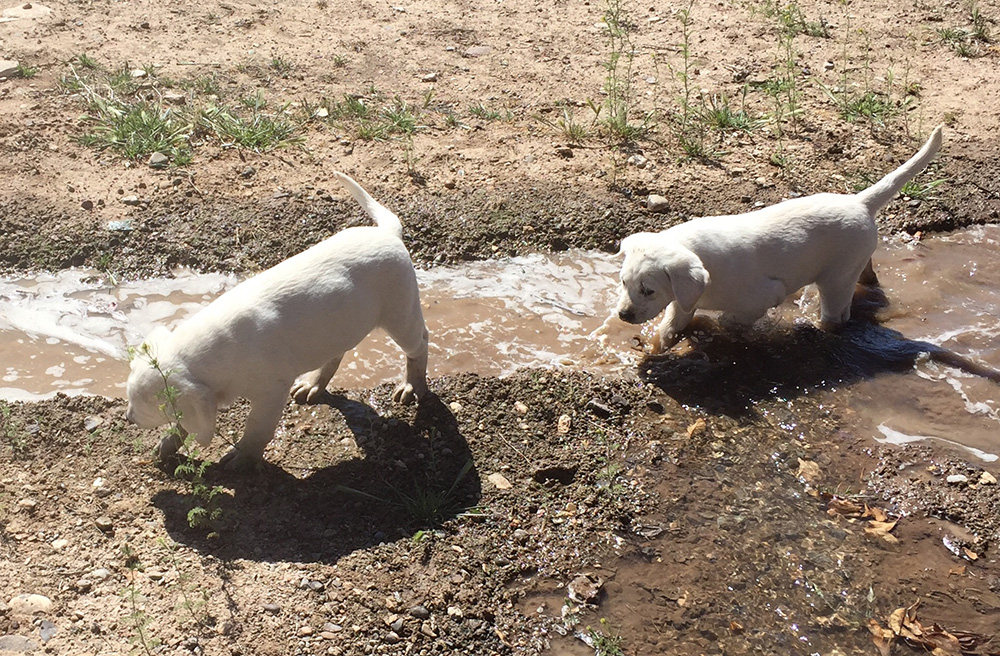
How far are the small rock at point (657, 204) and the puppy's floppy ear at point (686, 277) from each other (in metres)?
1.65

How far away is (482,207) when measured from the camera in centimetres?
660

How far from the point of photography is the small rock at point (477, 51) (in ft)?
28.5

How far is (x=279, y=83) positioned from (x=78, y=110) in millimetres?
1672

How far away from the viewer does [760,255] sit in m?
5.40

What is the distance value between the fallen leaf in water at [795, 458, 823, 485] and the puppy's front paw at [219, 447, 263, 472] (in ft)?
9.05

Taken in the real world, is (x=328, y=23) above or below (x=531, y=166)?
above

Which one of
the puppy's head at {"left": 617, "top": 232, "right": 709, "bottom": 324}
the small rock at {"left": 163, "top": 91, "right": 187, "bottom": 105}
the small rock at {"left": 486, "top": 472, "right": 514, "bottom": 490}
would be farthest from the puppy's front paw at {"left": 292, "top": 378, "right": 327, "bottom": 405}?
the small rock at {"left": 163, "top": 91, "right": 187, "bottom": 105}

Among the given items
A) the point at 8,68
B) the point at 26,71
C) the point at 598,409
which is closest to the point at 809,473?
the point at 598,409

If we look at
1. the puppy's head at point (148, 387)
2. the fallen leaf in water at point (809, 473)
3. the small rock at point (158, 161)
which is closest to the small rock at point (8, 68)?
the small rock at point (158, 161)

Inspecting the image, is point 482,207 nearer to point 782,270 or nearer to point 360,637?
point 782,270

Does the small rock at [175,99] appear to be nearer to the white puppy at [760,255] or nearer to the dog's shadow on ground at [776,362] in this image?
the white puppy at [760,255]

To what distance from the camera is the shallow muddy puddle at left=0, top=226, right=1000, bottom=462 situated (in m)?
5.22

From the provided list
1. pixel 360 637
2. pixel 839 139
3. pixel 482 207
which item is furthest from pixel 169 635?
pixel 839 139

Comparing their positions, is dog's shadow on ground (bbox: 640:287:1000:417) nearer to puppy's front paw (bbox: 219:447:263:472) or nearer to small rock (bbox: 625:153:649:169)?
small rock (bbox: 625:153:649:169)
